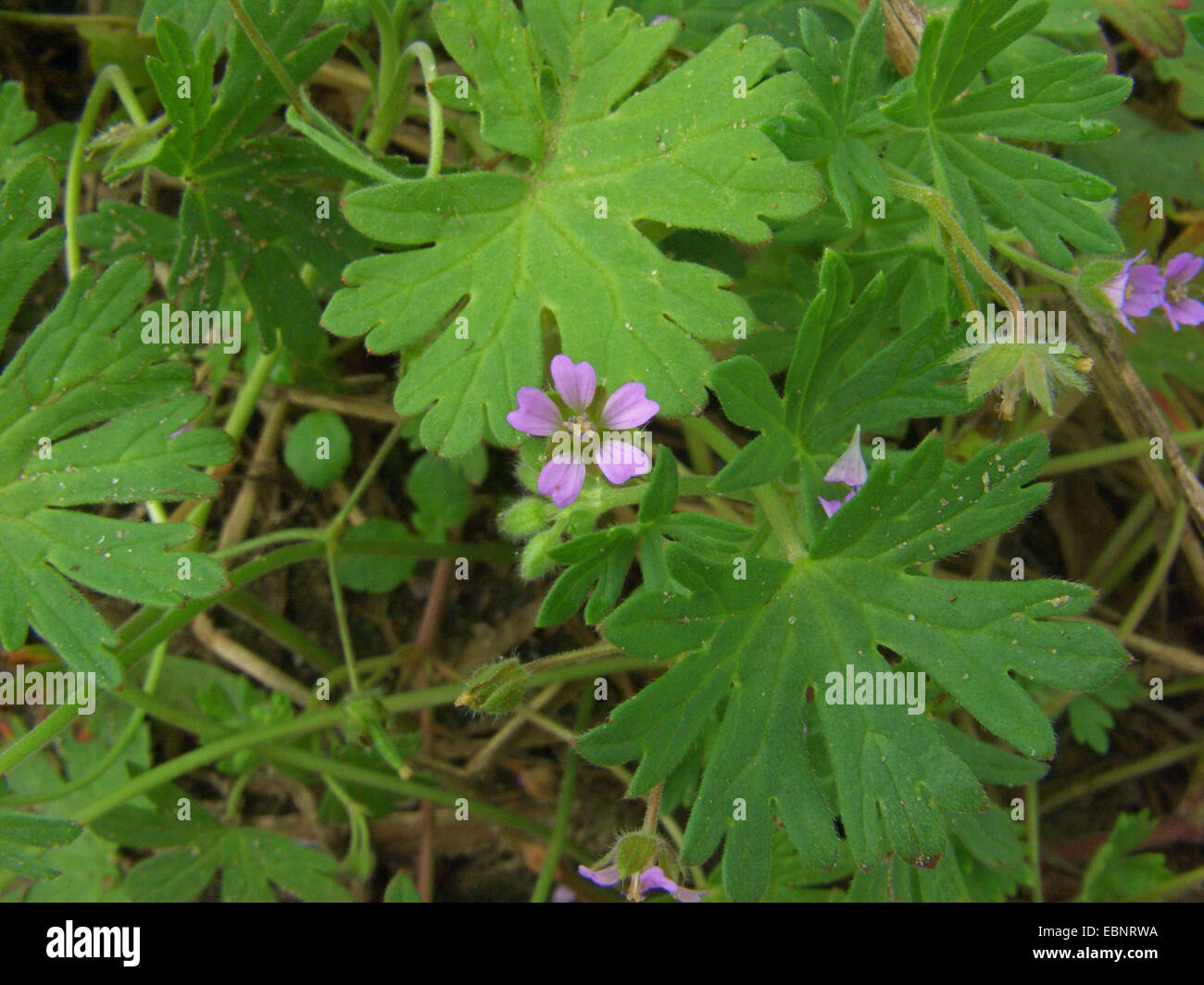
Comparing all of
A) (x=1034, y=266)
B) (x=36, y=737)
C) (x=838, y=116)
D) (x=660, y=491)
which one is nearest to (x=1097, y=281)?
(x=1034, y=266)

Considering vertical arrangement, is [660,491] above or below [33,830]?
above

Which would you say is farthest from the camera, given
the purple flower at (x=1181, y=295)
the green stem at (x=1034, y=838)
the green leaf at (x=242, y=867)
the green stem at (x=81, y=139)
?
the green stem at (x=1034, y=838)

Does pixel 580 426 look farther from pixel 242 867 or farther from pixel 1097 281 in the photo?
pixel 242 867

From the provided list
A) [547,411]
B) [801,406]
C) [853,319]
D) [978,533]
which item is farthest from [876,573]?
[547,411]

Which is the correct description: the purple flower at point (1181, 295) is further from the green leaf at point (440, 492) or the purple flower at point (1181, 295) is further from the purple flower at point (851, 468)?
the green leaf at point (440, 492)

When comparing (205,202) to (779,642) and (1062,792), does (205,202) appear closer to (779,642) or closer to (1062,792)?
(779,642)

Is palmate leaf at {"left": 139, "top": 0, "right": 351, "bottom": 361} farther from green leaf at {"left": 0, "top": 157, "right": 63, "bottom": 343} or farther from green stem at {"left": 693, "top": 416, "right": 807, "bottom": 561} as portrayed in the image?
green stem at {"left": 693, "top": 416, "right": 807, "bottom": 561}

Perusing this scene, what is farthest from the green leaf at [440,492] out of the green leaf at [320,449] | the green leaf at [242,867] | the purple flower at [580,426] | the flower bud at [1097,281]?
the flower bud at [1097,281]
